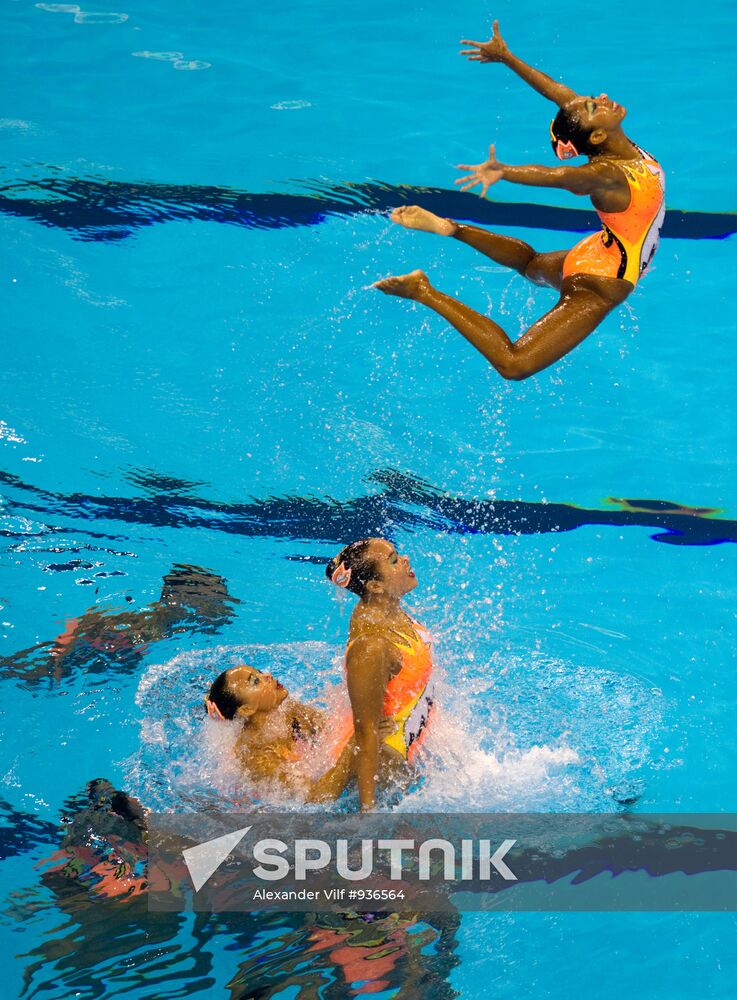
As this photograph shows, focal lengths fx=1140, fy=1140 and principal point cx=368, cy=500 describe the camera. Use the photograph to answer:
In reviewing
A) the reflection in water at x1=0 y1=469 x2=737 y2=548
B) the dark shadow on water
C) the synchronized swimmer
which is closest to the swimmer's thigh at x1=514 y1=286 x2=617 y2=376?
the synchronized swimmer

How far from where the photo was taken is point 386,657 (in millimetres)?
3762

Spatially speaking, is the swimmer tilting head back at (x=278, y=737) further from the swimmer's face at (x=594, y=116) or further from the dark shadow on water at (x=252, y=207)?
the dark shadow on water at (x=252, y=207)

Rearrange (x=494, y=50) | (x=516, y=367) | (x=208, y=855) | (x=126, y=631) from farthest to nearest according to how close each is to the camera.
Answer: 1. (x=126, y=631)
2. (x=494, y=50)
3. (x=516, y=367)
4. (x=208, y=855)

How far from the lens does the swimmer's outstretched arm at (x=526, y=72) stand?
412 cm

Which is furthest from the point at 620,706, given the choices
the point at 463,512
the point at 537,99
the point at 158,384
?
the point at 537,99

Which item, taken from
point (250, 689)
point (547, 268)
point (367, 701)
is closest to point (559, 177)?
point (547, 268)

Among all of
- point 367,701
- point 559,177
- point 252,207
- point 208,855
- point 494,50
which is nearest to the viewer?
point 559,177

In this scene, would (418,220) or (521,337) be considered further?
(521,337)

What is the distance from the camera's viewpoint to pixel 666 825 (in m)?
4.12

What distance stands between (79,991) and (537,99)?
6297 millimetres

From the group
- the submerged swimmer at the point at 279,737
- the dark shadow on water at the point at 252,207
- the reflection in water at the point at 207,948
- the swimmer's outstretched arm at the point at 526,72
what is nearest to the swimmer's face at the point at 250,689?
the submerged swimmer at the point at 279,737

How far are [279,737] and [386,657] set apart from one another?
0.53 meters

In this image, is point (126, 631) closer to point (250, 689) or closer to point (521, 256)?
point (250, 689)

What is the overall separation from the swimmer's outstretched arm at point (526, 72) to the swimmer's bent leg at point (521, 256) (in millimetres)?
535
